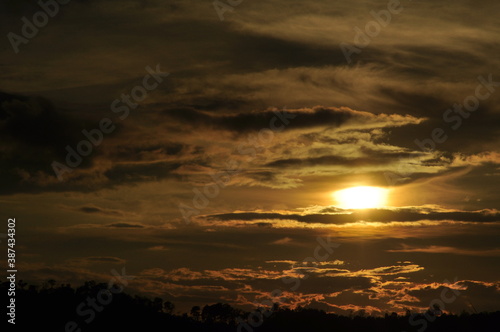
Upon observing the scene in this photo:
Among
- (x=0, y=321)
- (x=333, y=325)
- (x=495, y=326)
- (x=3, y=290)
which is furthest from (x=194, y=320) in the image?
(x=495, y=326)

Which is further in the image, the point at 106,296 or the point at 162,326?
the point at 106,296

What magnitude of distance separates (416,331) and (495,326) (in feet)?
61.4

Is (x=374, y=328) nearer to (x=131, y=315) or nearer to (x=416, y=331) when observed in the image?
(x=416, y=331)

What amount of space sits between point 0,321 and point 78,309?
2675cm

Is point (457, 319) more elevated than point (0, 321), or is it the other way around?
point (457, 319)

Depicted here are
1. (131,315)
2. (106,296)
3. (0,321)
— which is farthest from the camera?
(106,296)

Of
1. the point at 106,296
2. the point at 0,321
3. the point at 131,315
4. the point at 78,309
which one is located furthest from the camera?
the point at 106,296

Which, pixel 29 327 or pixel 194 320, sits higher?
pixel 194 320

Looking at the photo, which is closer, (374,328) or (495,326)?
(495,326)

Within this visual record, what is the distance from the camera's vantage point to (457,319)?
174750mm

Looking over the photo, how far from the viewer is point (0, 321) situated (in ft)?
461

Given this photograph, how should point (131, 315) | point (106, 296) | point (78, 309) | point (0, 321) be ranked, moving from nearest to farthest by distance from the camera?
1. point (0, 321)
2. point (78, 309)
3. point (131, 315)
4. point (106, 296)

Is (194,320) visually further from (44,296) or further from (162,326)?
(44,296)

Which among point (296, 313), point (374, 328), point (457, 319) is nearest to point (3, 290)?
point (296, 313)
